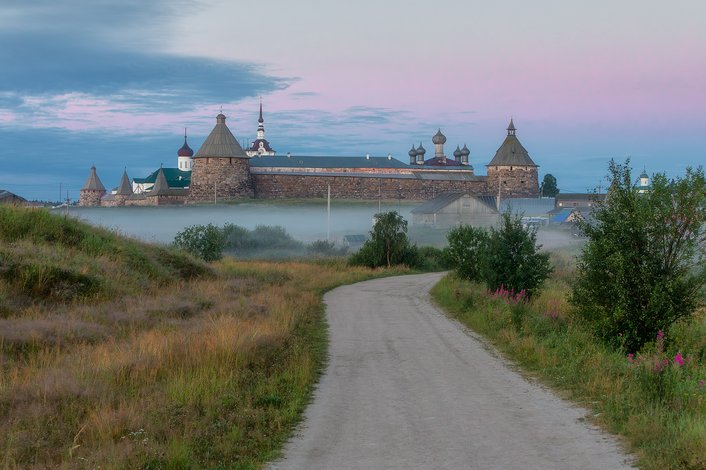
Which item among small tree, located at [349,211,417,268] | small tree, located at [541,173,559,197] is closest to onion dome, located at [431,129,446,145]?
small tree, located at [541,173,559,197]

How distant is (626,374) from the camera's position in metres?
8.91

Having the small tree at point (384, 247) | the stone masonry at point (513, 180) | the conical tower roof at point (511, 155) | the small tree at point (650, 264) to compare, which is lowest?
the small tree at point (384, 247)

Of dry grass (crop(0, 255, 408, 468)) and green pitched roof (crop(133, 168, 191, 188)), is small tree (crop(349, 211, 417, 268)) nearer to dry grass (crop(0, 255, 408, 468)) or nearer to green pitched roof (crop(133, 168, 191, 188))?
dry grass (crop(0, 255, 408, 468))

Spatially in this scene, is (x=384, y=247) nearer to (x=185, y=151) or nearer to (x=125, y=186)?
(x=125, y=186)

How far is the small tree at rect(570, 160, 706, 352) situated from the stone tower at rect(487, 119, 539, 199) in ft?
246

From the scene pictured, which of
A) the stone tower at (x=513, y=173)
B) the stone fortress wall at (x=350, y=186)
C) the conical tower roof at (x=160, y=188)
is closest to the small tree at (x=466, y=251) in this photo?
the stone fortress wall at (x=350, y=186)

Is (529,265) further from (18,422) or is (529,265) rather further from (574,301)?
(18,422)

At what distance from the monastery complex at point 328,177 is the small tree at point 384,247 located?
130 feet

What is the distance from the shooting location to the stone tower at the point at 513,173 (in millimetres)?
86125

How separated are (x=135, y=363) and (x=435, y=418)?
368cm

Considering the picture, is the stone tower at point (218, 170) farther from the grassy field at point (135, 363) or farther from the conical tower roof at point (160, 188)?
the grassy field at point (135, 363)

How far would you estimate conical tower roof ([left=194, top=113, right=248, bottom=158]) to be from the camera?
78875 millimetres

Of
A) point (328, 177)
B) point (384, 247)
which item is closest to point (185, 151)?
point (328, 177)

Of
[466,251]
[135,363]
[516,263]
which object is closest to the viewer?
[135,363]
